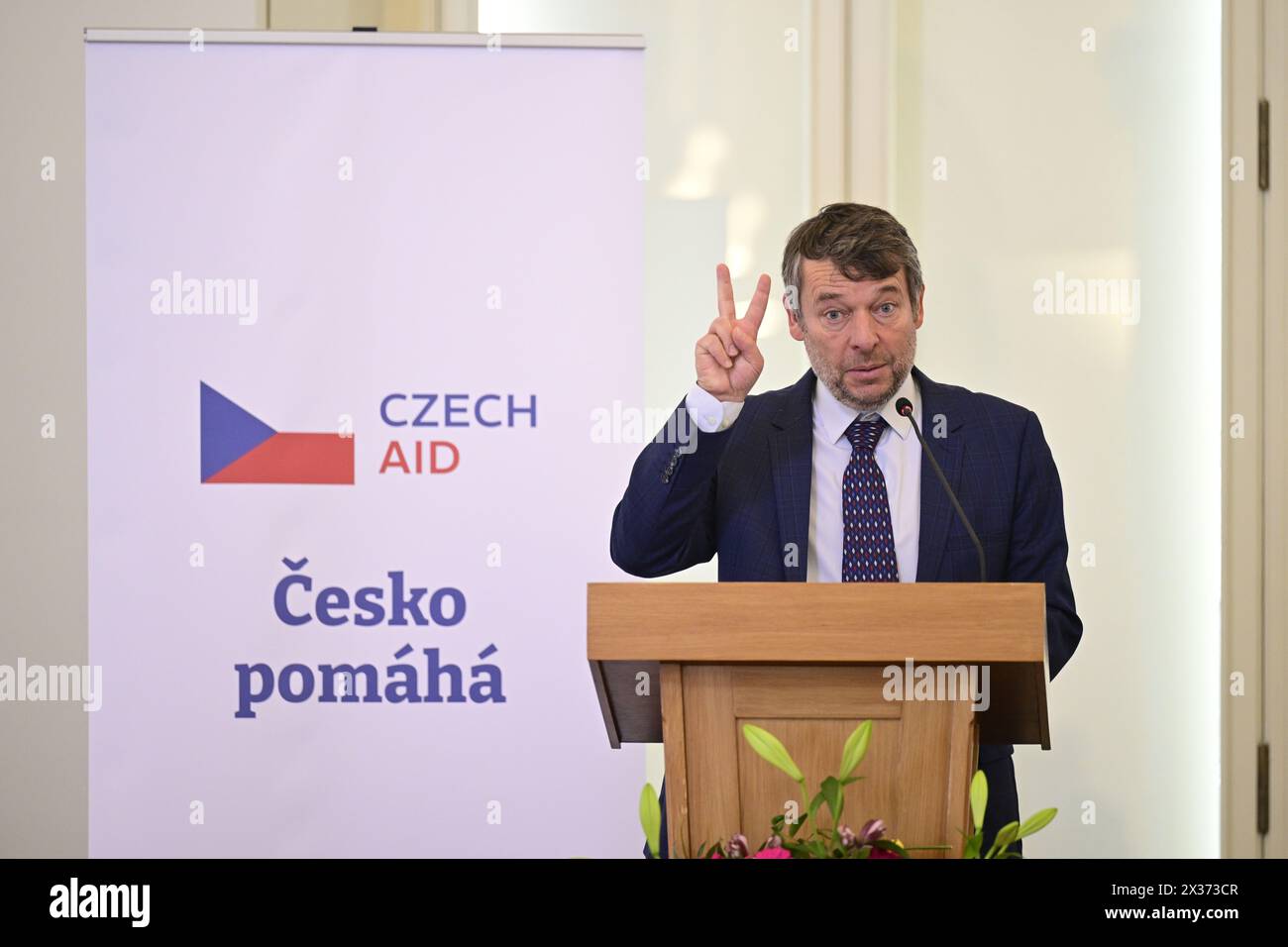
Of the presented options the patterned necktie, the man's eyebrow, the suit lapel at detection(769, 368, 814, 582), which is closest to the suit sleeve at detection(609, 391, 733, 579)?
the suit lapel at detection(769, 368, 814, 582)

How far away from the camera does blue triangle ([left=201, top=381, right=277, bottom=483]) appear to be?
9.99ft

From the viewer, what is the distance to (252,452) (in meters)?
3.05

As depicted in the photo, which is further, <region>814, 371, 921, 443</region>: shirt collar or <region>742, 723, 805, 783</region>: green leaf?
<region>814, 371, 921, 443</region>: shirt collar

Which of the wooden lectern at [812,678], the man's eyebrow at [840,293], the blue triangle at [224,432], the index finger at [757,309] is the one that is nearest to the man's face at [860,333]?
the man's eyebrow at [840,293]

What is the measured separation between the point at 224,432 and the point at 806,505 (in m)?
1.37

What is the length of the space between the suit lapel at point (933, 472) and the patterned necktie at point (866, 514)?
0.21ft

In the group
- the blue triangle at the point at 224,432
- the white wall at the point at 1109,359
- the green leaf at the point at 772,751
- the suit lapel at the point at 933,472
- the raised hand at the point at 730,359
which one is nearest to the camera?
the green leaf at the point at 772,751

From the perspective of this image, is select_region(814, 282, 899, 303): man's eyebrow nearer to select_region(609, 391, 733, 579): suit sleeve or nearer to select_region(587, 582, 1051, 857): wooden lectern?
select_region(609, 391, 733, 579): suit sleeve

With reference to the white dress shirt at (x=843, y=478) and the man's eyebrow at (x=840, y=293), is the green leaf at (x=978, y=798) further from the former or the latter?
the man's eyebrow at (x=840, y=293)

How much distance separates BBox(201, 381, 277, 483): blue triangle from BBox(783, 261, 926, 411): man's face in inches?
49.6

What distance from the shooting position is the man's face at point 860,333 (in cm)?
260

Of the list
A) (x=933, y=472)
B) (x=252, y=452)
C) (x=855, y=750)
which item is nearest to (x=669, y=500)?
(x=933, y=472)
